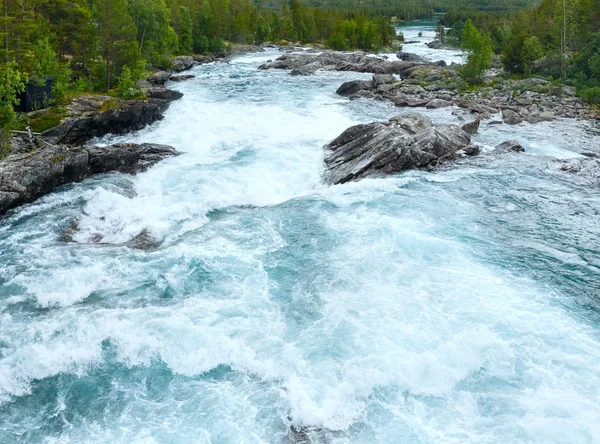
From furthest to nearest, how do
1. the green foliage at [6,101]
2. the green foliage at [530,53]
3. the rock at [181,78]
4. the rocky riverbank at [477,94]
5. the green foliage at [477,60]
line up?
the rock at [181,78]
the green foliage at [530,53]
the green foliage at [477,60]
the rocky riverbank at [477,94]
the green foliage at [6,101]

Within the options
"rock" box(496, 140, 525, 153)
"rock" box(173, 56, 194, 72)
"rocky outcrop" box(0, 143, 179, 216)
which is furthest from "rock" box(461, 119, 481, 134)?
"rock" box(173, 56, 194, 72)

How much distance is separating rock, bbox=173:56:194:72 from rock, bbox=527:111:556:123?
63.5 metres

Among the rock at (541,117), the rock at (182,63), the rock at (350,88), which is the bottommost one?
the rock at (541,117)

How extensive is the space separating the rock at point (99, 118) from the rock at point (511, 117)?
36.1m

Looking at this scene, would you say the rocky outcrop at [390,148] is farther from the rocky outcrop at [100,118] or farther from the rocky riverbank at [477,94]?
the rocky outcrop at [100,118]

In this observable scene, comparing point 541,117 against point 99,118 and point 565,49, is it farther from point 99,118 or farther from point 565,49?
point 99,118

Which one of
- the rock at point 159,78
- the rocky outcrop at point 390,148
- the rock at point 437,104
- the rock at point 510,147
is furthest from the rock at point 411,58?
the rocky outcrop at point 390,148

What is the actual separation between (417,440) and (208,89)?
206ft

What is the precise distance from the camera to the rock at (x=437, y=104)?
58719 millimetres

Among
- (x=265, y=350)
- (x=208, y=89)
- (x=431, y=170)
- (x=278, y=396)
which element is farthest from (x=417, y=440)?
(x=208, y=89)

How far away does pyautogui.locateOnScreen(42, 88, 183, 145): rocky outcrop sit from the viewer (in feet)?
131

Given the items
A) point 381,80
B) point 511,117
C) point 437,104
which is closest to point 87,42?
A: point 381,80

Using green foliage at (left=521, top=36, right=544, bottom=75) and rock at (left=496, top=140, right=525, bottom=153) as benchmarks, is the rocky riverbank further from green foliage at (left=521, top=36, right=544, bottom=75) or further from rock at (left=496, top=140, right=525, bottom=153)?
rock at (left=496, top=140, right=525, bottom=153)

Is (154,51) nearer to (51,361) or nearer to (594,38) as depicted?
(594,38)
